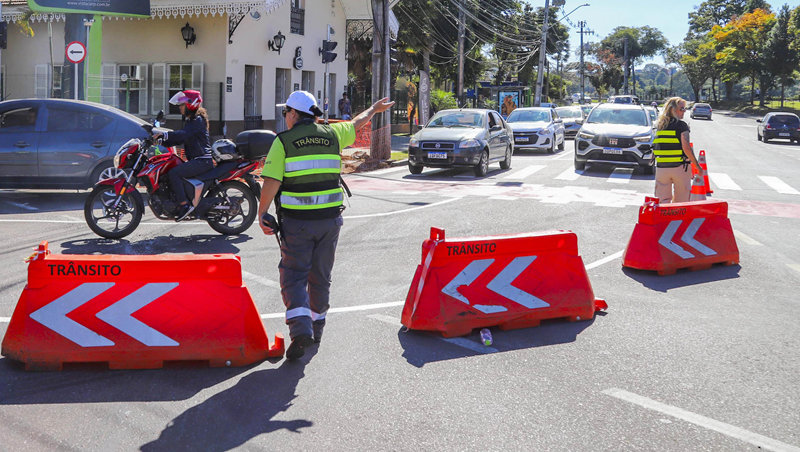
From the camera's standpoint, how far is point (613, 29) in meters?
127

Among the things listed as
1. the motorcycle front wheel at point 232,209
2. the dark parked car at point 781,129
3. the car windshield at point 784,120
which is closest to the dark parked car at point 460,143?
the motorcycle front wheel at point 232,209

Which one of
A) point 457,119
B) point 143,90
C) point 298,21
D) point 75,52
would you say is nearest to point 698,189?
point 457,119

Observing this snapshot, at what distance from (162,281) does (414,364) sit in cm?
172

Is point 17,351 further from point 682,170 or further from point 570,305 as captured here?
point 682,170

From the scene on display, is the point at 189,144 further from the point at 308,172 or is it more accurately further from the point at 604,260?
the point at 604,260

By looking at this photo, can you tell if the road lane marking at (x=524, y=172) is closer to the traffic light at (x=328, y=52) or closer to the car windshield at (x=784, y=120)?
the traffic light at (x=328, y=52)

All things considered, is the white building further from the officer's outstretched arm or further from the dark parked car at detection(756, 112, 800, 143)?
the dark parked car at detection(756, 112, 800, 143)

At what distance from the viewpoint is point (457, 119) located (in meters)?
18.8

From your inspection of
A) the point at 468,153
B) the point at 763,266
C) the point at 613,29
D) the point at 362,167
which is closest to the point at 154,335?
the point at 763,266

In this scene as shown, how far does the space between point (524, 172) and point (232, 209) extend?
10.8 meters

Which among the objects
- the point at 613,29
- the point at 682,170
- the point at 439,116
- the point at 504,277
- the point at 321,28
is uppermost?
the point at 613,29

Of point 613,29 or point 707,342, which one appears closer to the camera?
point 707,342

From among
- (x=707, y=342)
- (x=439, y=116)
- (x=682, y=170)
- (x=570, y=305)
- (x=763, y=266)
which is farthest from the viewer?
(x=439, y=116)

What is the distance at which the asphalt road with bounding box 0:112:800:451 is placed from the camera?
3.87m
